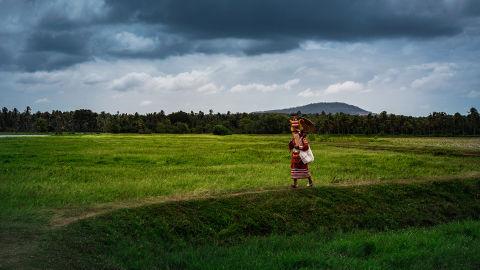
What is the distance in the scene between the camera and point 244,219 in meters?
15.6

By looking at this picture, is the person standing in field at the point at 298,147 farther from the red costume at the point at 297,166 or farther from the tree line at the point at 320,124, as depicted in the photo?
the tree line at the point at 320,124

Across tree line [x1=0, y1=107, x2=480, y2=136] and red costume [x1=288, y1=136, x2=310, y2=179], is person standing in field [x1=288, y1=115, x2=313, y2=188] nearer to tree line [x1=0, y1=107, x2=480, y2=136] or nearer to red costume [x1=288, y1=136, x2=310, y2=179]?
red costume [x1=288, y1=136, x2=310, y2=179]

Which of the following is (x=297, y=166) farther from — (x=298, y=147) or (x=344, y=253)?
(x=344, y=253)

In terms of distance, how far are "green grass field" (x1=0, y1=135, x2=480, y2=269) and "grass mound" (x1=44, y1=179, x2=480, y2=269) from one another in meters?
0.04

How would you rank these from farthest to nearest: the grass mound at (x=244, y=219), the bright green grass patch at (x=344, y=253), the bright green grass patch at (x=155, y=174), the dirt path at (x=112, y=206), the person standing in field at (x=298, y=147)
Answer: the person standing in field at (x=298, y=147) → the bright green grass patch at (x=155, y=174) → the dirt path at (x=112, y=206) → the grass mound at (x=244, y=219) → the bright green grass patch at (x=344, y=253)

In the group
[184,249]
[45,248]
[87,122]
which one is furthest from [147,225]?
[87,122]

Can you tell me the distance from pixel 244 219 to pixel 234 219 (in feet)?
1.10

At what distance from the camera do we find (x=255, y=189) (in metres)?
18.8

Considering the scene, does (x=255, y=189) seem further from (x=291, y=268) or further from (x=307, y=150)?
(x=291, y=268)

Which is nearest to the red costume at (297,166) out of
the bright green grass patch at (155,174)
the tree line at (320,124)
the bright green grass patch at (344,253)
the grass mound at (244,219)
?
the grass mound at (244,219)

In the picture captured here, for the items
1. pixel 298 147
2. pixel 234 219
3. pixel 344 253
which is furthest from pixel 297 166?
pixel 344 253

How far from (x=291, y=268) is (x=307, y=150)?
25.7 ft

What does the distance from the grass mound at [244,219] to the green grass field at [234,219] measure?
0.04m

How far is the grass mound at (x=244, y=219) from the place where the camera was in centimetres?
1196
